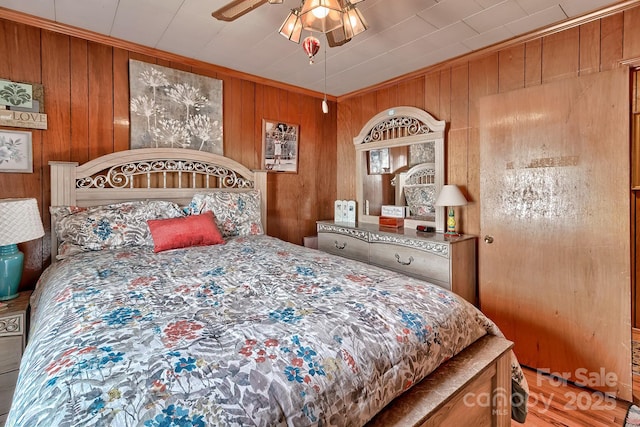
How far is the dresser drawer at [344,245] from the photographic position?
2998 mm

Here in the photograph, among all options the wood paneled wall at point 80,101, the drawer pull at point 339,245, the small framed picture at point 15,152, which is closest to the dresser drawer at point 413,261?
the drawer pull at point 339,245

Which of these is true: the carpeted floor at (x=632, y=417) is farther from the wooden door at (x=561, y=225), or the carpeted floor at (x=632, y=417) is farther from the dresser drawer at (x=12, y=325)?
the dresser drawer at (x=12, y=325)

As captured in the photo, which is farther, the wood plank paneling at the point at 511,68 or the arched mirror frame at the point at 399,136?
the arched mirror frame at the point at 399,136

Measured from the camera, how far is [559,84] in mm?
2092

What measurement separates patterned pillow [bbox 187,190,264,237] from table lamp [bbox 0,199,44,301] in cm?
94

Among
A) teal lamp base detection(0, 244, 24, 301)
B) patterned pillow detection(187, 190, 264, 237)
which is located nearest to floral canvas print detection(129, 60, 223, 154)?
patterned pillow detection(187, 190, 264, 237)

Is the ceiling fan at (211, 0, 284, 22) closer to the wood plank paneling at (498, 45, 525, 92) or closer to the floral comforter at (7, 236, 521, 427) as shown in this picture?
the floral comforter at (7, 236, 521, 427)

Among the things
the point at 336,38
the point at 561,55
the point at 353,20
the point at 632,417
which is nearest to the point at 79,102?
the point at 336,38

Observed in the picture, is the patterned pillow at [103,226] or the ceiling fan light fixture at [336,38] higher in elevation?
the ceiling fan light fixture at [336,38]

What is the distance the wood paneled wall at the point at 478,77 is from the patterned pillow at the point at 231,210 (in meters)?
1.74

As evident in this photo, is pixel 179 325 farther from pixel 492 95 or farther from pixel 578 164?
pixel 492 95

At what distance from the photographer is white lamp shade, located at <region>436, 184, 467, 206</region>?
2.60 metres

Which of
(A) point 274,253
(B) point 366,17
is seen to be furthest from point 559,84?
→ (A) point 274,253

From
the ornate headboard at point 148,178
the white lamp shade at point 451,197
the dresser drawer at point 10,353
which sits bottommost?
the dresser drawer at point 10,353
